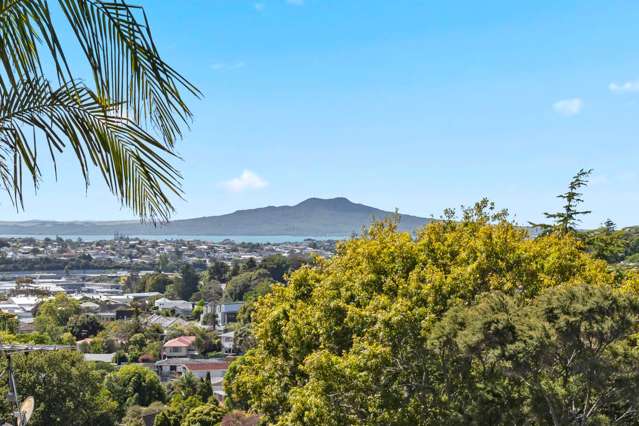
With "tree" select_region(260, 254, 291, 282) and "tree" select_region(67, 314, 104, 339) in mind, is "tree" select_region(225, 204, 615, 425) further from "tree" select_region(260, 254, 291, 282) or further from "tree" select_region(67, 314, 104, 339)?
"tree" select_region(260, 254, 291, 282)

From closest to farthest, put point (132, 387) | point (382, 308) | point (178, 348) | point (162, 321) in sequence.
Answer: point (382, 308) → point (132, 387) → point (178, 348) → point (162, 321)

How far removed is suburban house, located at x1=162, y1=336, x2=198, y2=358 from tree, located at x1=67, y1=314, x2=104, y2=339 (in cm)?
947

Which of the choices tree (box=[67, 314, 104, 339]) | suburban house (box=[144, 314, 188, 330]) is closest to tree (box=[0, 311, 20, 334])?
tree (box=[67, 314, 104, 339])

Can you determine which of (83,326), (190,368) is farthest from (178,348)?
(83,326)

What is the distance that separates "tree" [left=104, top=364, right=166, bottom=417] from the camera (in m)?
37.8

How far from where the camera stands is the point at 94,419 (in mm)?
29875

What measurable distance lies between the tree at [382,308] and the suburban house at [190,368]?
3456 centimetres

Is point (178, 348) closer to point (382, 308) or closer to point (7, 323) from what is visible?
point (7, 323)

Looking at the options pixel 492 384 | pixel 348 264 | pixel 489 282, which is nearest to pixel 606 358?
pixel 492 384

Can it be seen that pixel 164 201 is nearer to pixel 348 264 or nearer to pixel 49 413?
pixel 348 264

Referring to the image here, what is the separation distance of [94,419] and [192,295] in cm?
7571

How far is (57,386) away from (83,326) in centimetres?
3705

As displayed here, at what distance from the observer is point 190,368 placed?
1885 inches

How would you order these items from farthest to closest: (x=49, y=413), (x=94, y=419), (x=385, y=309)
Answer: (x=94, y=419) < (x=49, y=413) < (x=385, y=309)
